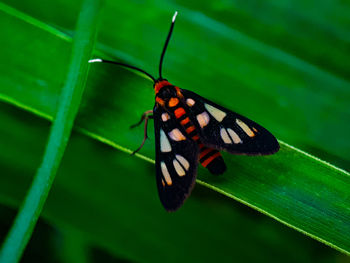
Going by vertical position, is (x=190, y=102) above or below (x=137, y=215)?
above

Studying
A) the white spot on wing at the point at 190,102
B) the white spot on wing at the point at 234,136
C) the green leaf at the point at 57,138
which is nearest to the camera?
the green leaf at the point at 57,138

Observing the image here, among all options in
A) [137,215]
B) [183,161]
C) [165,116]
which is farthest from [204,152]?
[137,215]

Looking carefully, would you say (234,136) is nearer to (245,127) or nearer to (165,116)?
(245,127)

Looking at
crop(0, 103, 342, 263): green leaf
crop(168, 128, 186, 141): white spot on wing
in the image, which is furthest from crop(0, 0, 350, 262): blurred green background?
crop(168, 128, 186, 141): white spot on wing

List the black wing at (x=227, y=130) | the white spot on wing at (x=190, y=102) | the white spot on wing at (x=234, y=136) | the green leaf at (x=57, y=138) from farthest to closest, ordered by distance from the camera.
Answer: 1. the white spot on wing at (x=190, y=102)
2. the white spot on wing at (x=234, y=136)
3. the black wing at (x=227, y=130)
4. the green leaf at (x=57, y=138)

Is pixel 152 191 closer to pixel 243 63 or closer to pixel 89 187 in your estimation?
pixel 89 187

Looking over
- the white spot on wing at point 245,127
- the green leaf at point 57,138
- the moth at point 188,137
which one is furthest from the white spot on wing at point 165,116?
the green leaf at point 57,138

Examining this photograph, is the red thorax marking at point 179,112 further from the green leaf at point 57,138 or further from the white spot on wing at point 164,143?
the green leaf at point 57,138

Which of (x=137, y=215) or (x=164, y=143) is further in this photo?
(x=137, y=215)
